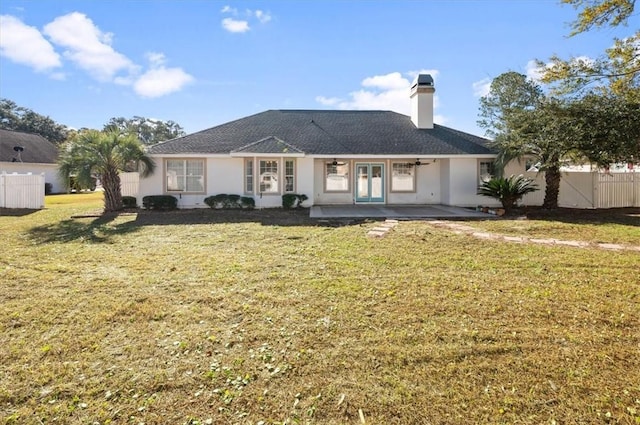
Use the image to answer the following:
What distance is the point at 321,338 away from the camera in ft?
12.3

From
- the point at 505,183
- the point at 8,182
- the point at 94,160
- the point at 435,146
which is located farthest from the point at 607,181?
the point at 8,182

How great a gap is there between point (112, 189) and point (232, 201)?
15.8 ft

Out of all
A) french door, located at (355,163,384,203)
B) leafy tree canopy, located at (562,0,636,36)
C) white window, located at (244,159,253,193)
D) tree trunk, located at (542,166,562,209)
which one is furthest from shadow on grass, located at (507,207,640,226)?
white window, located at (244,159,253,193)

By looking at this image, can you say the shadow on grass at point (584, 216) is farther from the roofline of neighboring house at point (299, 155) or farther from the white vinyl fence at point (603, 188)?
the roofline of neighboring house at point (299, 155)

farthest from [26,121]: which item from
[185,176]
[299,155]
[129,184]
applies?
[299,155]

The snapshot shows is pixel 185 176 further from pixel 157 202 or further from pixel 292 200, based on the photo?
pixel 292 200

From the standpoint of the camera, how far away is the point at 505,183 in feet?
48.5

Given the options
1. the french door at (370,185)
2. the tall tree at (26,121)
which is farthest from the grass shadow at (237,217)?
the tall tree at (26,121)

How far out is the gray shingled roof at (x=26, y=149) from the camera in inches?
1155

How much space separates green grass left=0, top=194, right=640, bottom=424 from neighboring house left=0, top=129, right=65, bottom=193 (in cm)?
2805

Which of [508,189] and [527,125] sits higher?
[527,125]

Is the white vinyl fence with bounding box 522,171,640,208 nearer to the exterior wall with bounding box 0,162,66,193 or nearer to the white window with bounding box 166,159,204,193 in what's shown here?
the white window with bounding box 166,159,204,193

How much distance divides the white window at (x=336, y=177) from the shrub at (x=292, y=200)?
2.08 metres

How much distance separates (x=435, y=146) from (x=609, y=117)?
6.74 metres
